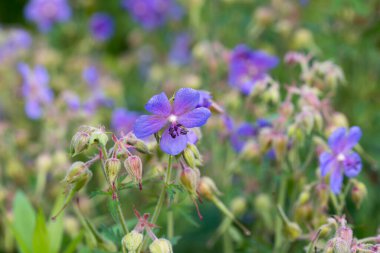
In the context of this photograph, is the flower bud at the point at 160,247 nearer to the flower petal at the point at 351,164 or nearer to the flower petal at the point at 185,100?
the flower petal at the point at 185,100

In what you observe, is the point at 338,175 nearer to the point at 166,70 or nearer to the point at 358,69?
the point at 358,69

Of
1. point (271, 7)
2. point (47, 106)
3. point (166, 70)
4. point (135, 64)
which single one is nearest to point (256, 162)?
point (47, 106)

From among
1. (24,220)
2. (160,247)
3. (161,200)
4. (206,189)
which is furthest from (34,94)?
(160,247)

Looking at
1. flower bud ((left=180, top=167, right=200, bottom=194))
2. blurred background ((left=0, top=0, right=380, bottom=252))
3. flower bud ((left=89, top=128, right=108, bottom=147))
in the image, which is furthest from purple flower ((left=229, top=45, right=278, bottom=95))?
flower bud ((left=89, top=128, right=108, bottom=147))

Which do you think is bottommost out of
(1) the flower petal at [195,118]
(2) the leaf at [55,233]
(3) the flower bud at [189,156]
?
(2) the leaf at [55,233]

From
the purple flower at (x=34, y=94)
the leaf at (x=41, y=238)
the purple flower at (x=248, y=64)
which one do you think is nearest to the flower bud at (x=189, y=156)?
the leaf at (x=41, y=238)

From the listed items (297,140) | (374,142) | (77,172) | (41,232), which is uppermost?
(77,172)
